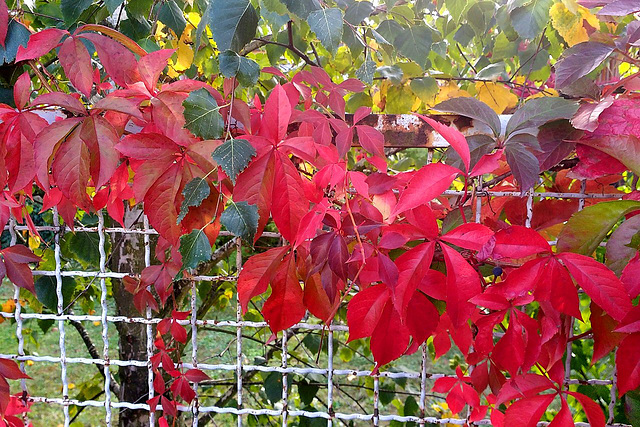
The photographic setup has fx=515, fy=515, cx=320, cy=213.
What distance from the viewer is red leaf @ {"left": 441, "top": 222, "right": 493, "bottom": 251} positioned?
72 cm

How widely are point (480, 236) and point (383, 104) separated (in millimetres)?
1349

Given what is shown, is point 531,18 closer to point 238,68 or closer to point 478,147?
point 478,147

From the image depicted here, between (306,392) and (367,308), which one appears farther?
(306,392)

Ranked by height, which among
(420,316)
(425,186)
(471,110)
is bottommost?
(420,316)

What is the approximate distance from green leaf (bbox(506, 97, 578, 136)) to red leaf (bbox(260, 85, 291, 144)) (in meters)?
0.39

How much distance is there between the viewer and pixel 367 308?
0.79 metres

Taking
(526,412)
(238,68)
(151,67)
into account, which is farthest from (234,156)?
(526,412)

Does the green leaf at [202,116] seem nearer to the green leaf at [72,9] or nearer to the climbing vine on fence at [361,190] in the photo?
the climbing vine on fence at [361,190]

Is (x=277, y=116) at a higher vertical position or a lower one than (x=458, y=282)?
higher

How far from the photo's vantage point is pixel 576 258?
740 millimetres

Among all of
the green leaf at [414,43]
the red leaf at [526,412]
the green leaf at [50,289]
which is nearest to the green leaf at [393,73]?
the green leaf at [414,43]

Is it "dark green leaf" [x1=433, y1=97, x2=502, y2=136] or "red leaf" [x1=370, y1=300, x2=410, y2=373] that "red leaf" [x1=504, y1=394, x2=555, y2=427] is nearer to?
"red leaf" [x1=370, y1=300, x2=410, y2=373]

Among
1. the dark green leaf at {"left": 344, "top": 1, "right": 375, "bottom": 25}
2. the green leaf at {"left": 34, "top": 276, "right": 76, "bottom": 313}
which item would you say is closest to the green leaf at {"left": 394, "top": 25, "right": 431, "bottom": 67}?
the dark green leaf at {"left": 344, "top": 1, "right": 375, "bottom": 25}

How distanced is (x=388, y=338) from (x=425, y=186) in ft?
0.86
